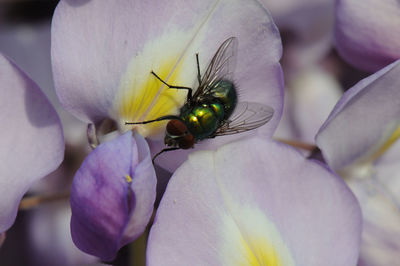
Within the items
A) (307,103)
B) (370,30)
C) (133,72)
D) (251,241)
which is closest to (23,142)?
(133,72)

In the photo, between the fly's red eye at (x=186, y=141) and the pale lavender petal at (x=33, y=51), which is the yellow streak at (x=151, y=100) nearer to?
the fly's red eye at (x=186, y=141)

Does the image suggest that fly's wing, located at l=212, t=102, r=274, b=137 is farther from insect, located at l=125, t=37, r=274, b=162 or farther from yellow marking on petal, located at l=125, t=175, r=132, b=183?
yellow marking on petal, located at l=125, t=175, r=132, b=183

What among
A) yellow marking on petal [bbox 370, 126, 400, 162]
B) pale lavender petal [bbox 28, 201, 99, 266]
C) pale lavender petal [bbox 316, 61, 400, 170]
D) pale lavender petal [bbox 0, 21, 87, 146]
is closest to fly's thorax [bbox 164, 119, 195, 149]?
A: pale lavender petal [bbox 316, 61, 400, 170]

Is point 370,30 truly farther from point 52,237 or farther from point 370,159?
point 52,237

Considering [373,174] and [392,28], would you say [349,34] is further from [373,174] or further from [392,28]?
[373,174]

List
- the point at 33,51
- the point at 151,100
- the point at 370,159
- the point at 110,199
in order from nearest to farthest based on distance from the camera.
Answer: the point at 110,199 → the point at 151,100 → the point at 370,159 → the point at 33,51

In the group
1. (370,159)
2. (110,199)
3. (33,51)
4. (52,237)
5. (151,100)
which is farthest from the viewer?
(33,51)

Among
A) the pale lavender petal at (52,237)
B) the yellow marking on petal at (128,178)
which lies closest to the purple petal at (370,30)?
the yellow marking on petal at (128,178)
